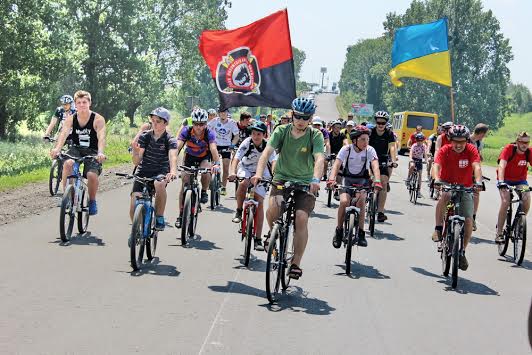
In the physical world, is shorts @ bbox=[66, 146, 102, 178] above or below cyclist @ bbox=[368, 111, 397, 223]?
below

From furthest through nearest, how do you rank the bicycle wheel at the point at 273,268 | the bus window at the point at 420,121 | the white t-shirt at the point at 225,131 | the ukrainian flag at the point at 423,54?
1. the bus window at the point at 420,121
2. the ukrainian flag at the point at 423,54
3. the white t-shirt at the point at 225,131
4. the bicycle wheel at the point at 273,268

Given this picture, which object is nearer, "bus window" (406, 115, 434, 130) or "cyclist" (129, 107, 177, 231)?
"cyclist" (129, 107, 177, 231)

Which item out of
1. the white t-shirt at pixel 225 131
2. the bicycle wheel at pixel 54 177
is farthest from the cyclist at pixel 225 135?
the bicycle wheel at pixel 54 177

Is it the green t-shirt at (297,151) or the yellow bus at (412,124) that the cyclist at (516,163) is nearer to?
the green t-shirt at (297,151)

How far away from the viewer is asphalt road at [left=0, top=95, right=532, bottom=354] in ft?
21.1

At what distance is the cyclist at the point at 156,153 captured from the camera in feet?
33.0

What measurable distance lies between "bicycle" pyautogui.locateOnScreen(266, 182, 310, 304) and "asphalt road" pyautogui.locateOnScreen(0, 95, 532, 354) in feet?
0.66

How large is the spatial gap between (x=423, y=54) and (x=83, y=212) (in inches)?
704

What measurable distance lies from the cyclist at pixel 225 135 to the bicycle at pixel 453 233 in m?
7.29

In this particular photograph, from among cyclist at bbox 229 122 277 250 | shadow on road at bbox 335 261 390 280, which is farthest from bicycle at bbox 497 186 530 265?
cyclist at bbox 229 122 277 250

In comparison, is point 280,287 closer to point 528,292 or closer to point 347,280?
point 347,280

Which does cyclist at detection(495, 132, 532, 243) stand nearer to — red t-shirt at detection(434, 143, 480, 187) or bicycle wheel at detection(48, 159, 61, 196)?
red t-shirt at detection(434, 143, 480, 187)

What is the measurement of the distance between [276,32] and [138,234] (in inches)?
378

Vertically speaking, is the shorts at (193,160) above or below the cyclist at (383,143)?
below
